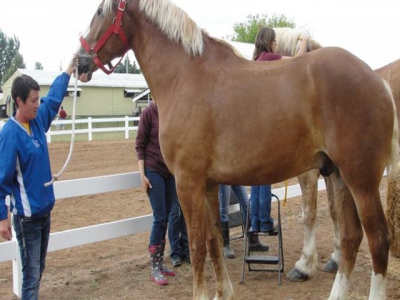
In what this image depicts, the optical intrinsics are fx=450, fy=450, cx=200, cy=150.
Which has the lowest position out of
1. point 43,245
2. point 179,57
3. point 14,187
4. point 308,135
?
point 43,245

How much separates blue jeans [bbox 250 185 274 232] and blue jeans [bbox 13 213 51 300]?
8.49ft

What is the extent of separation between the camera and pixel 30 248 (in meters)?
3.21

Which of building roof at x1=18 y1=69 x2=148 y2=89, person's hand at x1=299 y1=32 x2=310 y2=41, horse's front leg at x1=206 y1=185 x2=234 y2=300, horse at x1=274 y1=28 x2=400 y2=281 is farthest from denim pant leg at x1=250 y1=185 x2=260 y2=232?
building roof at x1=18 y1=69 x2=148 y2=89

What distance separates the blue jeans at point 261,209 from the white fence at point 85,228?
124cm

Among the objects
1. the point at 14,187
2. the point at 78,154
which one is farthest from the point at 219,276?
the point at 78,154

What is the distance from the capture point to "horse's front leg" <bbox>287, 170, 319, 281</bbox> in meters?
4.49

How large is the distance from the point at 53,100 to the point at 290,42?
273 cm

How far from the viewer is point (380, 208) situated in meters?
3.14

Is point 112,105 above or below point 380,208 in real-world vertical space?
below

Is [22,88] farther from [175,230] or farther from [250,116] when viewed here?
[175,230]

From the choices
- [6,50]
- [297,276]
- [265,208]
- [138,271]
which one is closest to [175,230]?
[138,271]

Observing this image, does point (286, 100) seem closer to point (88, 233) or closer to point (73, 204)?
point (88, 233)

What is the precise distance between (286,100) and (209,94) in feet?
1.88

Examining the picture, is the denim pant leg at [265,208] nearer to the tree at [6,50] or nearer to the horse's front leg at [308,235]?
the horse's front leg at [308,235]
